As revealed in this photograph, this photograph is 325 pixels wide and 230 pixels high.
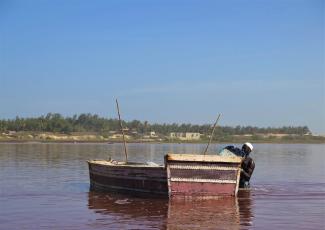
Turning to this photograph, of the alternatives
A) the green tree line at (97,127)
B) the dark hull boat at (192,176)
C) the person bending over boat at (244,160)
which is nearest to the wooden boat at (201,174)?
the dark hull boat at (192,176)

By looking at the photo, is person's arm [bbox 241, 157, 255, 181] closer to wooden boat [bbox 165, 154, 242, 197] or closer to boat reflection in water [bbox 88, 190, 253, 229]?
boat reflection in water [bbox 88, 190, 253, 229]

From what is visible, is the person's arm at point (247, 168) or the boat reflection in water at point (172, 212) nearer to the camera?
the boat reflection in water at point (172, 212)

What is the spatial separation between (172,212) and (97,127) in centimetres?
13391

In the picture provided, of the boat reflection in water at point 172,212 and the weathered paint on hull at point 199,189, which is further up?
the weathered paint on hull at point 199,189

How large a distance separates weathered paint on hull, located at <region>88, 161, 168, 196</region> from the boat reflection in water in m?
0.33

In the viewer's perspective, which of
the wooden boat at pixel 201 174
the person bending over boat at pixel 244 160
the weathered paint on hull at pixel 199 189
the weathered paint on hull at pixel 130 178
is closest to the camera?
the wooden boat at pixel 201 174

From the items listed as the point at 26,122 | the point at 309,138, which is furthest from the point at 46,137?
the point at 309,138

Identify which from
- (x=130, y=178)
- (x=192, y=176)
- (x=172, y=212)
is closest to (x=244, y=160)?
(x=192, y=176)

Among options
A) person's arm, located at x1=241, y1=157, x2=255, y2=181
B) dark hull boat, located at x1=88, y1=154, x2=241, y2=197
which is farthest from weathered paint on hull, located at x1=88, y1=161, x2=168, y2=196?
person's arm, located at x1=241, y1=157, x2=255, y2=181

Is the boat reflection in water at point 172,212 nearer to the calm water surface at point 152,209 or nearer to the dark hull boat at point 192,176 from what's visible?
the calm water surface at point 152,209

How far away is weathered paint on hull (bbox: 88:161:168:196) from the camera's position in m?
16.3

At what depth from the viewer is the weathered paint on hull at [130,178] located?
53.5ft

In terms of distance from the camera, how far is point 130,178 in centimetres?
1756

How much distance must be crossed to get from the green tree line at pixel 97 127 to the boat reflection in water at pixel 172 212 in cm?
11503
